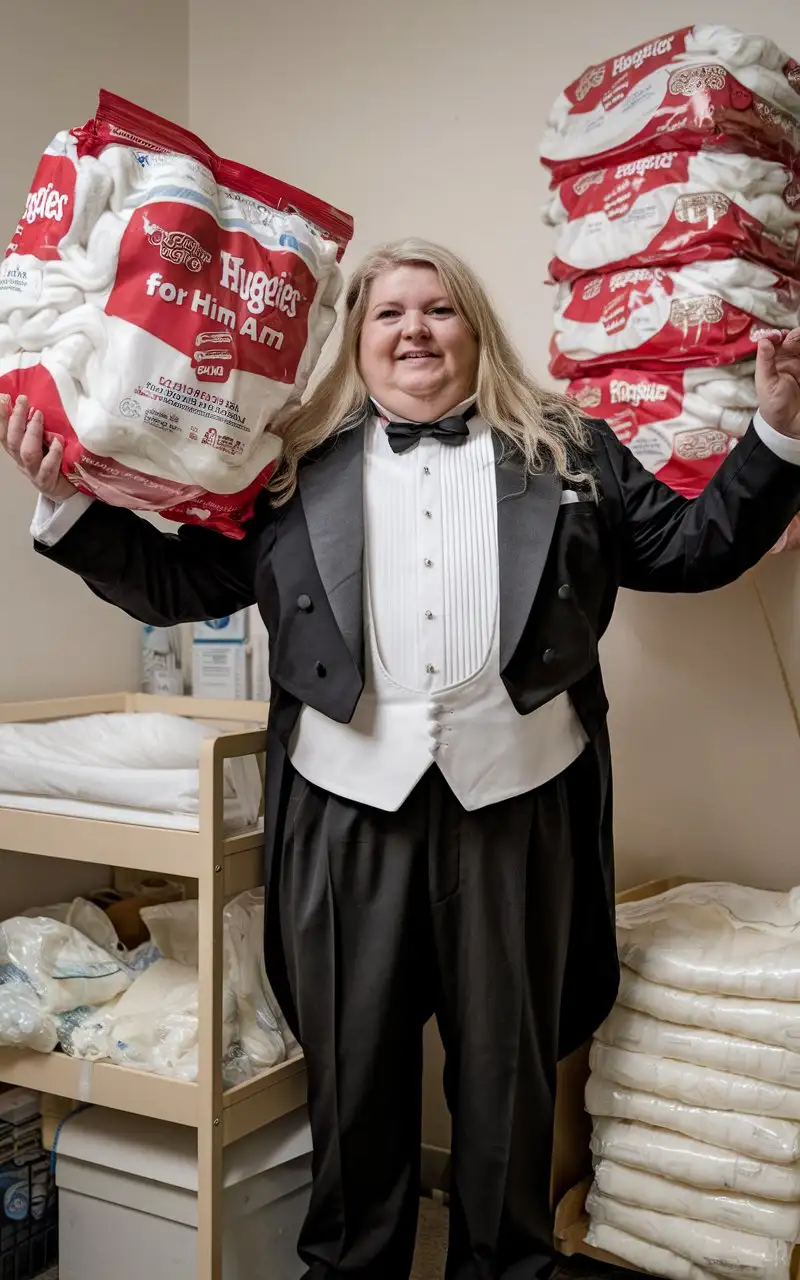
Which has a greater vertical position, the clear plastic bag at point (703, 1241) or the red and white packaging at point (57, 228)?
the red and white packaging at point (57, 228)

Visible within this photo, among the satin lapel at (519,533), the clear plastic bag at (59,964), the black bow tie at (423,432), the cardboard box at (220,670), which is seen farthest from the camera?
the cardboard box at (220,670)

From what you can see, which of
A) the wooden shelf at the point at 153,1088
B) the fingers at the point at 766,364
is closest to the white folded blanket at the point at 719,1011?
the wooden shelf at the point at 153,1088

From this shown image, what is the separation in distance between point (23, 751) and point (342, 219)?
0.95m

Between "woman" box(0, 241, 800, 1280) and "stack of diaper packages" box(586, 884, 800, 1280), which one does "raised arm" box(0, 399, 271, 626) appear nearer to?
"woman" box(0, 241, 800, 1280)

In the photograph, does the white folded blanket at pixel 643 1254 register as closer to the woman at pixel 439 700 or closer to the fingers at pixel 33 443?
the woman at pixel 439 700

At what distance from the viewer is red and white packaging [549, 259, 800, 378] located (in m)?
1.64

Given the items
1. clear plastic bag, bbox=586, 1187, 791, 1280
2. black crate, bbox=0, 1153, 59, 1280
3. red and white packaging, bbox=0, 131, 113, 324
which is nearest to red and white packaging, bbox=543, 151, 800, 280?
red and white packaging, bbox=0, 131, 113, 324

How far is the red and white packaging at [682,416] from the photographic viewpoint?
1669 mm

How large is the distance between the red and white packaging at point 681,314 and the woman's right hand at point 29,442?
2.74 ft

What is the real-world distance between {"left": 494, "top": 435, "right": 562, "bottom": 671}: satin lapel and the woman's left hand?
284 millimetres

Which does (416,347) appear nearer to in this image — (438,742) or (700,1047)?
(438,742)

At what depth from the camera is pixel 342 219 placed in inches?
63.1

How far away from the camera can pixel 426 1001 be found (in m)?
1.61


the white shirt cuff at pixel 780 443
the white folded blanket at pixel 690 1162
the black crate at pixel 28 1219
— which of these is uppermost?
the white shirt cuff at pixel 780 443
